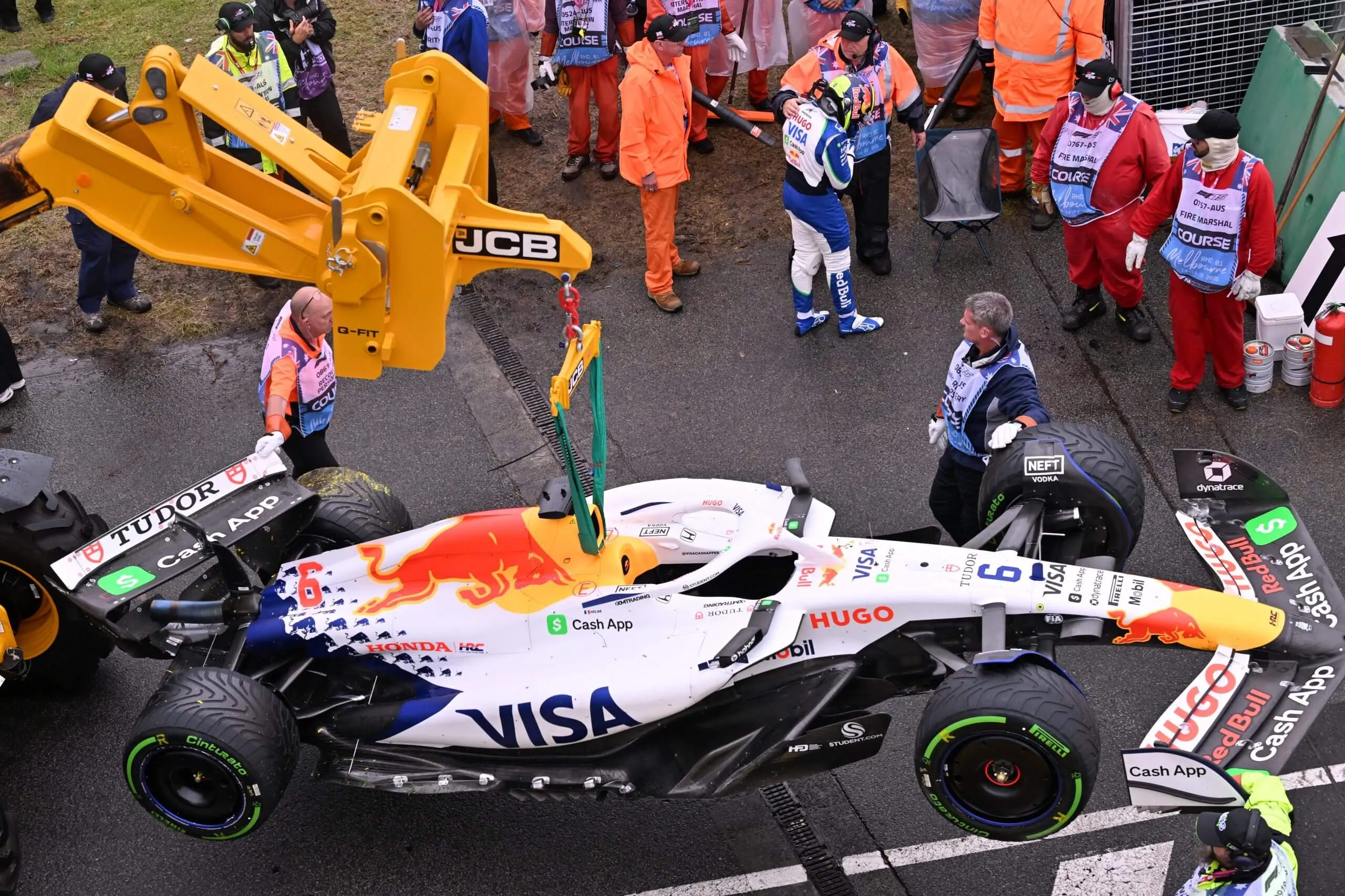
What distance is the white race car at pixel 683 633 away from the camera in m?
5.38

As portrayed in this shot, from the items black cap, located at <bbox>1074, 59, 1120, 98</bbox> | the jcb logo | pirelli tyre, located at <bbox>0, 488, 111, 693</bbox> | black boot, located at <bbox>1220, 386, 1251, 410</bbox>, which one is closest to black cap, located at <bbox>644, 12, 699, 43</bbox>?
black cap, located at <bbox>1074, 59, 1120, 98</bbox>

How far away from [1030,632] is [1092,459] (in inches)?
38.2

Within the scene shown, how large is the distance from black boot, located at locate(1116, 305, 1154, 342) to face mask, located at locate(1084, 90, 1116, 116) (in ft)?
4.22

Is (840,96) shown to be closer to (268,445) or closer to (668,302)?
(668,302)

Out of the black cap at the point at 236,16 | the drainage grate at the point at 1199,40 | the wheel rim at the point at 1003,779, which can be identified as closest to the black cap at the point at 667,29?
the black cap at the point at 236,16

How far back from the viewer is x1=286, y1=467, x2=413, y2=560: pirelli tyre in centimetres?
662

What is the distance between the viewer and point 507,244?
5.38 m

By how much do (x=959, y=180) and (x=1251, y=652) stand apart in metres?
5.20

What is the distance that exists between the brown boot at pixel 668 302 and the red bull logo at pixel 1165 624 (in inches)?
188

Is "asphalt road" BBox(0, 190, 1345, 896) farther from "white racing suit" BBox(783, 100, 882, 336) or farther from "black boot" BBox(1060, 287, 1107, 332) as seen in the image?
"white racing suit" BBox(783, 100, 882, 336)

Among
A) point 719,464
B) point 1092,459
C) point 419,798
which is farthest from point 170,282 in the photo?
point 1092,459

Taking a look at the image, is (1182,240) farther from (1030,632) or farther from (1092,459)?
(1030,632)

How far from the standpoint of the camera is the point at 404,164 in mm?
5281

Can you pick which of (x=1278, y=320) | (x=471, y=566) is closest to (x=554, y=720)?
(x=471, y=566)
